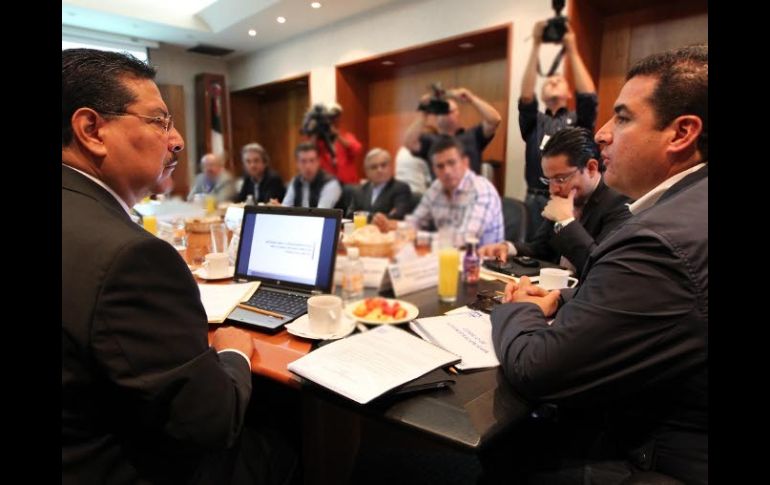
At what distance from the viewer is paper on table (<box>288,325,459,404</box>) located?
0.79 meters

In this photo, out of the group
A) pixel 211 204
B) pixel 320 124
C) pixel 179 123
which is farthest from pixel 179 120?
pixel 320 124

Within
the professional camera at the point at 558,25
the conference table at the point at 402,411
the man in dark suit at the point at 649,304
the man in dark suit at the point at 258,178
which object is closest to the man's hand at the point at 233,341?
the conference table at the point at 402,411

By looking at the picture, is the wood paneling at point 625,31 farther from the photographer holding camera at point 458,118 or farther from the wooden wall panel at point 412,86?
the wooden wall panel at point 412,86

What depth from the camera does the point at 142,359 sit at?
611 millimetres

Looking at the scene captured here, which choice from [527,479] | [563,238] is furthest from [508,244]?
[527,479]

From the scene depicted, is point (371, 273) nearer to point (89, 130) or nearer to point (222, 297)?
point (222, 297)

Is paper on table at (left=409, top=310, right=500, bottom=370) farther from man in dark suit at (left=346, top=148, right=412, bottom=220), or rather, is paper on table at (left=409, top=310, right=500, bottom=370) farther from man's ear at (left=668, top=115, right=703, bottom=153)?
man in dark suit at (left=346, top=148, right=412, bottom=220)

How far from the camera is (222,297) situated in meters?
1.31

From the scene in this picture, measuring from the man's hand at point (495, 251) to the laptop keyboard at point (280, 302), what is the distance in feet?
2.66

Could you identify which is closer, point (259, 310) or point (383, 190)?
point (259, 310)

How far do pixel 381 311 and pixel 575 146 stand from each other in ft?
2.24

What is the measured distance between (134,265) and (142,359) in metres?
0.14

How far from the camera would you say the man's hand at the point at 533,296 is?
0.99 metres

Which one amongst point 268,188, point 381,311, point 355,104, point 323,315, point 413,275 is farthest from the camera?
point 355,104
